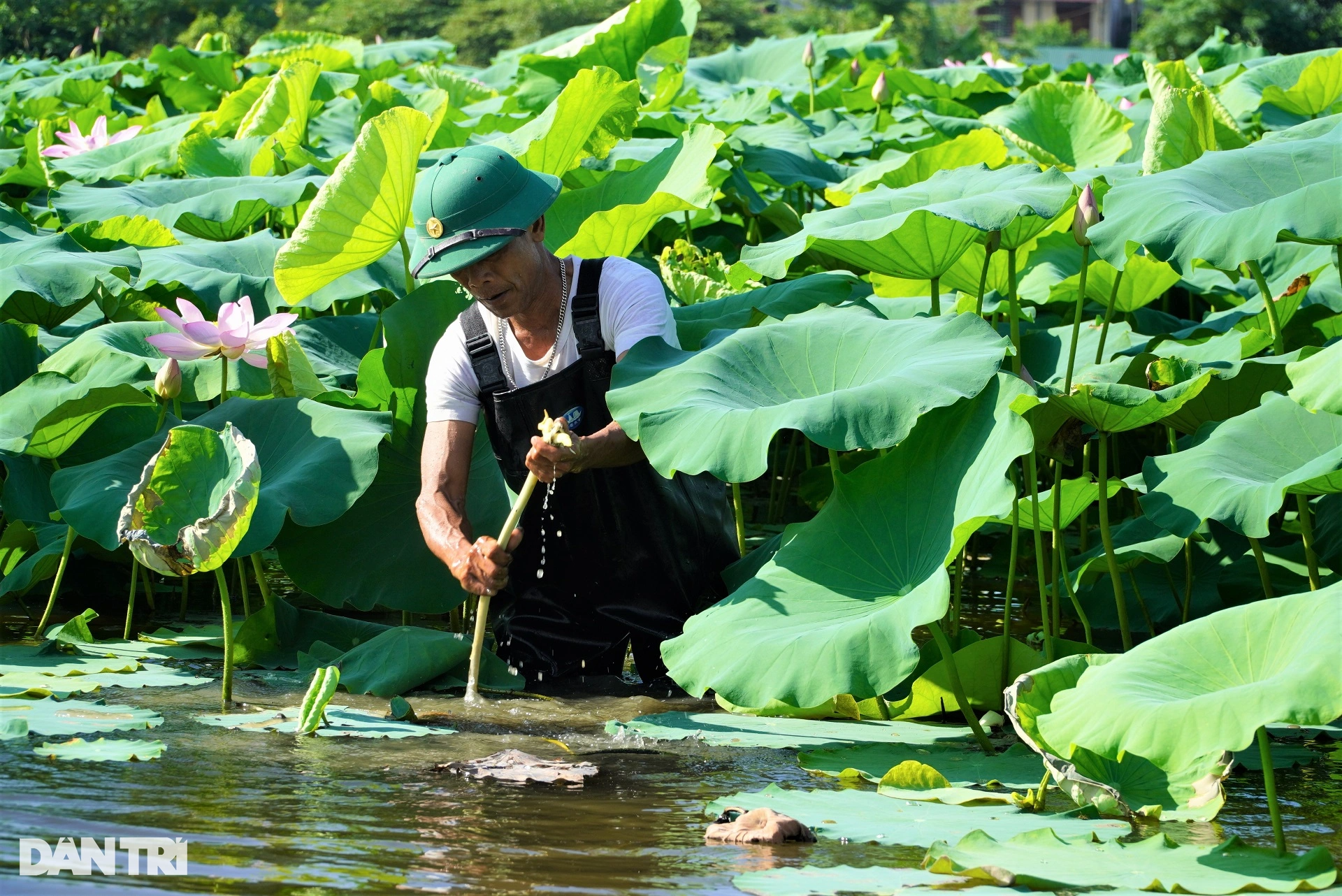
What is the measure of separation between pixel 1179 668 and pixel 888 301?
178 centimetres

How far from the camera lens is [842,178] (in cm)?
527

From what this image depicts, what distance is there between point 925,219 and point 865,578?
2.70 feet

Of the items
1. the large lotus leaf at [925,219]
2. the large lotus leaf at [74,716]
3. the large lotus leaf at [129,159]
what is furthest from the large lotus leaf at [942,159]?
the large lotus leaf at [129,159]

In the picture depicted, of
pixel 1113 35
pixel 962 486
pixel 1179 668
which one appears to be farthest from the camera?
pixel 1113 35

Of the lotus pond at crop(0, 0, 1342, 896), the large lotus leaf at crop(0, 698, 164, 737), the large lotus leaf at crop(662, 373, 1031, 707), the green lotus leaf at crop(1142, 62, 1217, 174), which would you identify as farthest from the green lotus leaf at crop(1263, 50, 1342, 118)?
the large lotus leaf at crop(0, 698, 164, 737)

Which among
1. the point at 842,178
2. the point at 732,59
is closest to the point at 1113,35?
the point at 732,59

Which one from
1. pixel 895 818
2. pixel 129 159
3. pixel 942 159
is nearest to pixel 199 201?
pixel 129 159

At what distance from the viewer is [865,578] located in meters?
2.80

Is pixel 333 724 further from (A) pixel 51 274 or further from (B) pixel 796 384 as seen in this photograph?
(A) pixel 51 274

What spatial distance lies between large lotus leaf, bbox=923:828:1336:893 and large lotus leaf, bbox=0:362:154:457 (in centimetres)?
236

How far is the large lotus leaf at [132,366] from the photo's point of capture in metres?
3.58

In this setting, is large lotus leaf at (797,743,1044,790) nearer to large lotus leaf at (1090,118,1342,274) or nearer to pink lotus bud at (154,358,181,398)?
large lotus leaf at (1090,118,1342,274)

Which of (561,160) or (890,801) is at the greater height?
(561,160)

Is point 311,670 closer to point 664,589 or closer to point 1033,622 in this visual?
point 664,589
